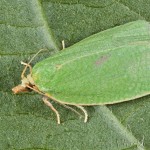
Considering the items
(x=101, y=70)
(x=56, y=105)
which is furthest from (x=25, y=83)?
(x=101, y=70)

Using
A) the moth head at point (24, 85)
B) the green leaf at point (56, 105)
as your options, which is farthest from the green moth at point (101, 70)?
the green leaf at point (56, 105)

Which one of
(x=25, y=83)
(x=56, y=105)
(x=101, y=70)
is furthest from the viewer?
(x=56, y=105)

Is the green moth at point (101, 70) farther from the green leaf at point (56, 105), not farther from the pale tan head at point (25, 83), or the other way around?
the green leaf at point (56, 105)

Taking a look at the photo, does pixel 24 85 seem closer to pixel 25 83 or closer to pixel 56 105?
pixel 25 83

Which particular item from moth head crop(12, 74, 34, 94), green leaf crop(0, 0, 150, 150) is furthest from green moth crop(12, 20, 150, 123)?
green leaf crop(0, 0, 150, 150)

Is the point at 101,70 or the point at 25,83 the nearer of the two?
the point at 101,70

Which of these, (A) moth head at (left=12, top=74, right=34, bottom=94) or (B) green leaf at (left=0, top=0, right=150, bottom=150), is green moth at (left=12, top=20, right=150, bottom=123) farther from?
(B) green leaf at (left=0, top=0, right=150, bottom=150)
